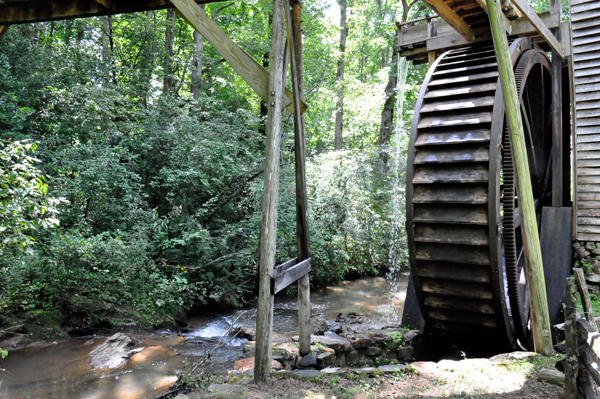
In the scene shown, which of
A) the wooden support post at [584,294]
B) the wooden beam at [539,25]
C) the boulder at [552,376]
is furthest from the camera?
the wooden beam at [539,25]

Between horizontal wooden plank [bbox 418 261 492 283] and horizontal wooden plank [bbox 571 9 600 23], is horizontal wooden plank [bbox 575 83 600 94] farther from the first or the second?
horizontal wooden plank [bbox 418 261 492 283]

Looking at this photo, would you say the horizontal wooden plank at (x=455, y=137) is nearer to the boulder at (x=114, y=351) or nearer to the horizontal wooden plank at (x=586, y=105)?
the horizontal wooden plank at (x=586, y=105)

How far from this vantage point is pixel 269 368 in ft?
10.6

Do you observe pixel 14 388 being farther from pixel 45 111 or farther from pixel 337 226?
pixel 337 226

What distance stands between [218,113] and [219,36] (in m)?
6.67

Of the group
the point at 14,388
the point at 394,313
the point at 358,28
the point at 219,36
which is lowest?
the point at 394,313

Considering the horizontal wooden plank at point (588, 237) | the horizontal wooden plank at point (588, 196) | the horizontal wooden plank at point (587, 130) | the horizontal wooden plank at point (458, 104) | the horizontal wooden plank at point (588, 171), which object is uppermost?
the horizontal wooden plank at point (458, 104)

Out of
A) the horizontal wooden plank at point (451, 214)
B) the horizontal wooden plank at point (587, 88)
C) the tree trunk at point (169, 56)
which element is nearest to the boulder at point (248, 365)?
the horizontal wooden plank at point (451, 214)

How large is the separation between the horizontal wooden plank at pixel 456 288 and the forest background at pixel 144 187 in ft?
10.8

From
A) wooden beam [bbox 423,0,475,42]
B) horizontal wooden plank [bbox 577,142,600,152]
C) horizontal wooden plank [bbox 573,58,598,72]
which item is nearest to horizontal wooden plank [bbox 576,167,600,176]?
horizontal wooden plank [bbox 577,142,600,152]

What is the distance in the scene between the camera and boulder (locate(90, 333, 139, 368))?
445cm

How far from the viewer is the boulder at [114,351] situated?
4453 millimetres

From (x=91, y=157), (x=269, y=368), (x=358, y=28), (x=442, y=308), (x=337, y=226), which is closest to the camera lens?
(x=269, y=368)

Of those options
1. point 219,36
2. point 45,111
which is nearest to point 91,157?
point 45,111
